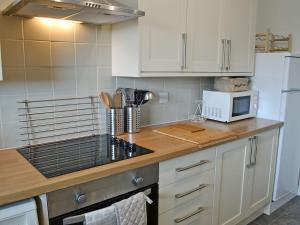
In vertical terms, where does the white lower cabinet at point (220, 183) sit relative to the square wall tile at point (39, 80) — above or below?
below

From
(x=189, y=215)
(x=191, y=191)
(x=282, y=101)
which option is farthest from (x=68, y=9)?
(x=282, y=101)

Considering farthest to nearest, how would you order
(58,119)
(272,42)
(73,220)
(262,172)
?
(272,42) < (262,172) < (58,119) < (73,220)

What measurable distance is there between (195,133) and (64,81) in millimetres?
953

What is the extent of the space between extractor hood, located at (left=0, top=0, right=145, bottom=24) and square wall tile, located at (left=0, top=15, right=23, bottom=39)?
0.11 ft

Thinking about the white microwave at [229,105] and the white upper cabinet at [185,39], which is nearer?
the white upper cabinet at [185,39]

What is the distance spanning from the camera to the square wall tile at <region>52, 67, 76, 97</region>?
1649mm

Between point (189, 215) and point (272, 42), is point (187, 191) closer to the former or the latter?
point (189, 215)

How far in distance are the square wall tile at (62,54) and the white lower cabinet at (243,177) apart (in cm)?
114

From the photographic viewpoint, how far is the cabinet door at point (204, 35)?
1.91m

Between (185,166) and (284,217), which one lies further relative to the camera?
(284,217)

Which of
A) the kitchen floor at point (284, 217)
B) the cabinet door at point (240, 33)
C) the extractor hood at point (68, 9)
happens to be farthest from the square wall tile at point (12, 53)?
the kitchen floor at point (284, 217)

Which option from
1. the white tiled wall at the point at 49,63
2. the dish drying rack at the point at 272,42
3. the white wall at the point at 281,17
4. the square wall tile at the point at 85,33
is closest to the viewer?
the white tiled wall at the point at 49,63

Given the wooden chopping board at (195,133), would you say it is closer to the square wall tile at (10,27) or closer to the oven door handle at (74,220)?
the oven door handle at (74,220)

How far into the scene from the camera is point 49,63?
1606mm
